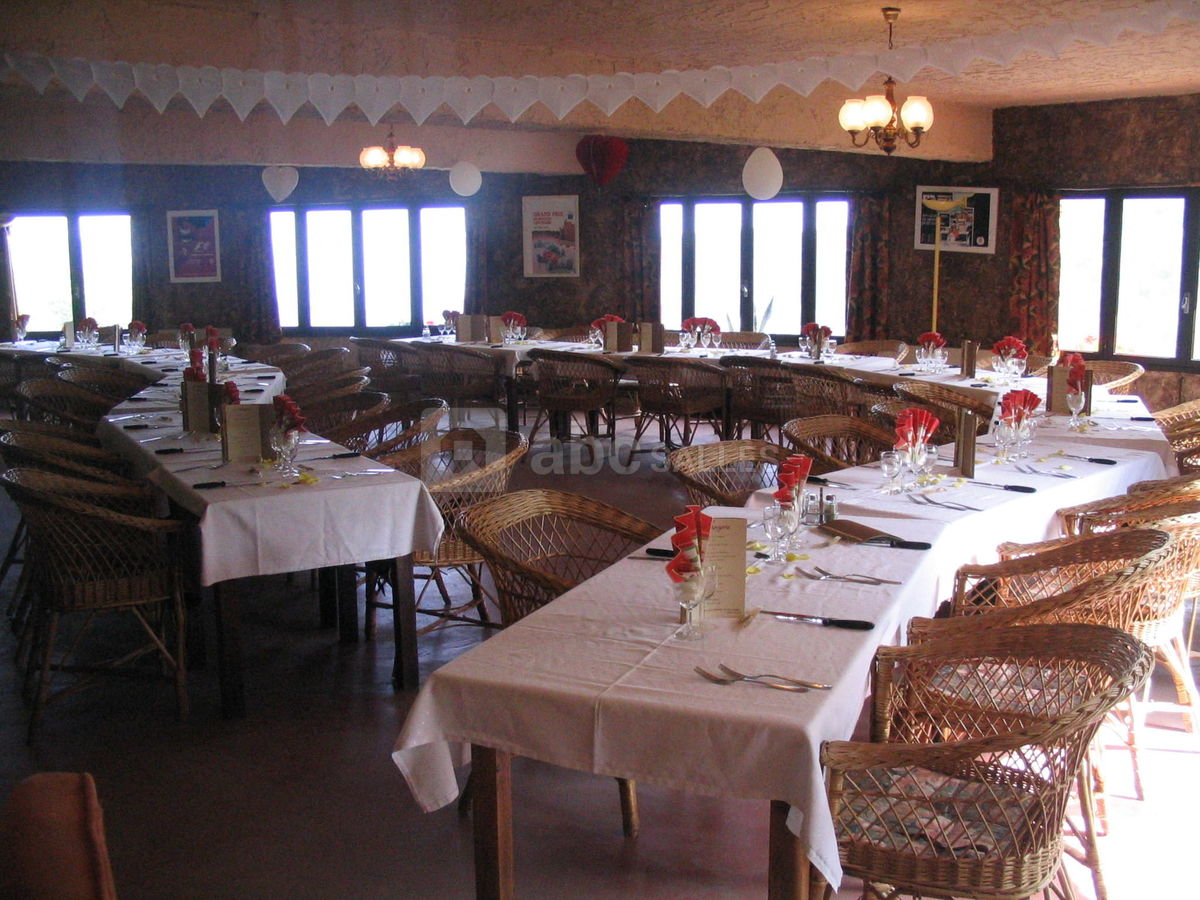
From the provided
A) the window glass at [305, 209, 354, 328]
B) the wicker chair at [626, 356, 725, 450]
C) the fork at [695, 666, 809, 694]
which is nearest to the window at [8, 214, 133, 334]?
the window glass at [305, 209, 354, 328]

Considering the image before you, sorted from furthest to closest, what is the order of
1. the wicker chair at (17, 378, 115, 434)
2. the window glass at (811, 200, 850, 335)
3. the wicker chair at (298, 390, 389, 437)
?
the window glass at (811, 200, 850, 335) → the wicker chair at (17, 378, 115, 434) → the wicker chair at (298, 390, 389, 437)

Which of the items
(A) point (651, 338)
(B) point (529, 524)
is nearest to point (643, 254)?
(A) point (651, 338)

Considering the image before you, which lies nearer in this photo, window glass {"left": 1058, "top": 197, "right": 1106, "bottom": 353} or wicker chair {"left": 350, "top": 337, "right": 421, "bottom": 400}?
wicker chair {"left": 350, "top": 337, "right": 421, "bottom": 400}

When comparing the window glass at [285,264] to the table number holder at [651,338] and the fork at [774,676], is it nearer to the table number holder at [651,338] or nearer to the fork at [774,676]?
the table number holder at [651,338]

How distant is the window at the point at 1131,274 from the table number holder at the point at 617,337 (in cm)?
395

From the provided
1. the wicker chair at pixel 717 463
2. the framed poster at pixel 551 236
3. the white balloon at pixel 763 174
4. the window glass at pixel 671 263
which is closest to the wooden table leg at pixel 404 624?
the wicker chair at pixel 717 463

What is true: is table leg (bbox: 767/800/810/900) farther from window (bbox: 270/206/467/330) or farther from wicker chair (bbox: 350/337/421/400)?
window (bbox: 270/206/467/330)

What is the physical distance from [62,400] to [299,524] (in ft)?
13.1

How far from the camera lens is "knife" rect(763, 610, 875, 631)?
2.58m

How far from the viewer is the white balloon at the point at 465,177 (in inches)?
446

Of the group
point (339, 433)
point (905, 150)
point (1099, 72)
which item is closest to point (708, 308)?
point (905, 150)

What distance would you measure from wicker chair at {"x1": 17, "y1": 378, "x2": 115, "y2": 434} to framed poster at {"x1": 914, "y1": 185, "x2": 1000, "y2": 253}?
23.8ft

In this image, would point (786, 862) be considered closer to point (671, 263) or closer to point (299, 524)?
point (299, 524)

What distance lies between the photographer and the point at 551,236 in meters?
12.7
